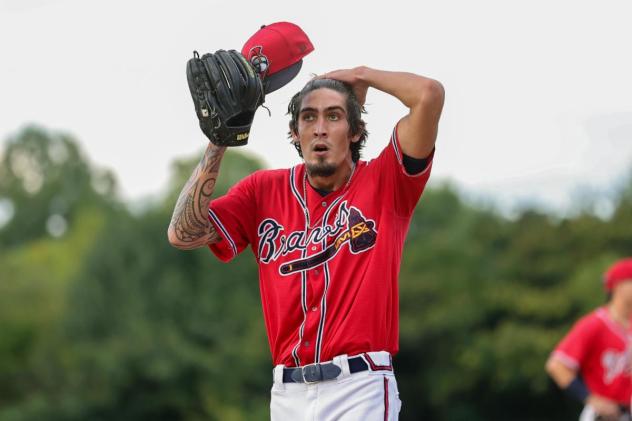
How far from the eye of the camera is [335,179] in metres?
5.65

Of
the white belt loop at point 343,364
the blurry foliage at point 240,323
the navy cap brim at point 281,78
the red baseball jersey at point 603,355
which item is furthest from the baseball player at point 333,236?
the blurry foliage at point 240,323

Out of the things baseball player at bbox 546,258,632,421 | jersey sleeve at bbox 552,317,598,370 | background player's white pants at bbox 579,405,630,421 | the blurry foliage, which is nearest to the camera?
background player's white pants at bbox 579,405,630,421

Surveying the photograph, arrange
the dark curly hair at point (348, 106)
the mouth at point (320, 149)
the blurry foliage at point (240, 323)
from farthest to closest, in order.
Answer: the blurry foliage at point (240, 323) < the dark curly hair at point (348, 106) < the mouth at point (320, 149)

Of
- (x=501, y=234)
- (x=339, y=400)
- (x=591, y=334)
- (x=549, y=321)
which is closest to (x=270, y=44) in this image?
(x=339, y=400)

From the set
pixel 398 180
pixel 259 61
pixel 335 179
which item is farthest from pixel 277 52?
pixel 398 180

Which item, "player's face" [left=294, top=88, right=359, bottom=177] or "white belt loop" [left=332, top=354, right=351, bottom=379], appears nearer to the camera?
"white belt loop" [left=332, top=354, right=351, bottom=379]

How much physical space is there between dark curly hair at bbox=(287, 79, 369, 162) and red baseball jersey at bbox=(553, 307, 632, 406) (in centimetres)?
456

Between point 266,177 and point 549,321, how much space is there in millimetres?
A: 31267

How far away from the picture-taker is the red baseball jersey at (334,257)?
5.34 metres

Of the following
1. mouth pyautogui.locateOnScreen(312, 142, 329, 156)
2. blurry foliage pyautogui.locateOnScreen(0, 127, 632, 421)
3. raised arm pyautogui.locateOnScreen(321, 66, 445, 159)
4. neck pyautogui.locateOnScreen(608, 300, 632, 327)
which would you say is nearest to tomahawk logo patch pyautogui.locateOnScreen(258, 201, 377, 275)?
mouth pyautogui.locateOnScreen(312, 142, 329, 156)

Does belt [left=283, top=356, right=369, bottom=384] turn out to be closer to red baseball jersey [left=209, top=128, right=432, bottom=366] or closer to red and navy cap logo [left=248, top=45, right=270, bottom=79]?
red baseball jersey [left=209, top=128, right=432, bottom=366]

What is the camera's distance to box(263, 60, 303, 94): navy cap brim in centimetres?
580

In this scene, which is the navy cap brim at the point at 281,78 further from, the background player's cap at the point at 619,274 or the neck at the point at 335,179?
the background player's cap at the point at 619,274

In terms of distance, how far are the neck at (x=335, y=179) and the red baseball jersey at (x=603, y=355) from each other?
4.67 metres
